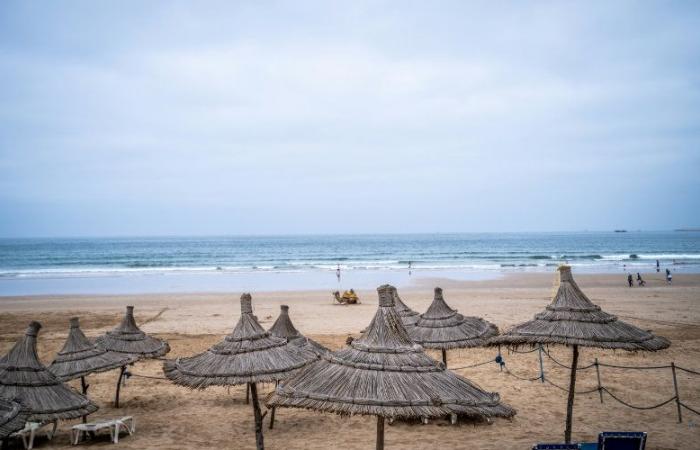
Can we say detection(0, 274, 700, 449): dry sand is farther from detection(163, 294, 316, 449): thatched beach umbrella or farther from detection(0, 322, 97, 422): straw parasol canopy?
detection(163, 294, 316, 449): thatched beach umbrella

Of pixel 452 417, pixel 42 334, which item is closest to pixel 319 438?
pixel 452 417

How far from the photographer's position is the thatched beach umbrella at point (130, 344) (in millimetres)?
11508

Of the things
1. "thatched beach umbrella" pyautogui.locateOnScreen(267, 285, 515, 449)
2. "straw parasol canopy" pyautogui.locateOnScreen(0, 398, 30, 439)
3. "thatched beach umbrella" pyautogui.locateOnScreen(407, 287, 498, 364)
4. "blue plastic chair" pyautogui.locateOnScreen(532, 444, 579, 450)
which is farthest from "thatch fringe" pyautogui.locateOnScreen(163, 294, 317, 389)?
"blue plastic chair" pyautogui.locateOnScreen(532, 444, 579, 450)

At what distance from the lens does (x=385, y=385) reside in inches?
195

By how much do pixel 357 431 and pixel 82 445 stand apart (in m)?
5.38

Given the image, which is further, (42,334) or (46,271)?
(46,271)

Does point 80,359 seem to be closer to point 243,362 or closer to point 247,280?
point 243,362

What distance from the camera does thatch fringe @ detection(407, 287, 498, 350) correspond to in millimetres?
10031

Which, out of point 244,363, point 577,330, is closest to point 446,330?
point 577,330

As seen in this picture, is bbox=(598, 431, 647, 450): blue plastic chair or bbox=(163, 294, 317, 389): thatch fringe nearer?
bbox=(163, 294, 317, 389): thatch fringe

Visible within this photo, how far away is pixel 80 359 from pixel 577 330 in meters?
9.29

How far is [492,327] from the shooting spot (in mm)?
11102

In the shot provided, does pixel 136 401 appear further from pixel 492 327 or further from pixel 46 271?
pixel 46 271

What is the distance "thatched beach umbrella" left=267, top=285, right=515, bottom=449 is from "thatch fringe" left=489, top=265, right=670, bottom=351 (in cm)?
306
